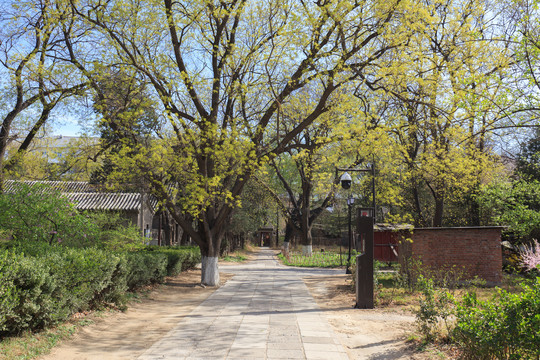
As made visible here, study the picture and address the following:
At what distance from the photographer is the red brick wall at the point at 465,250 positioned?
12.8 meters

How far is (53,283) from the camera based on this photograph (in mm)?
6230

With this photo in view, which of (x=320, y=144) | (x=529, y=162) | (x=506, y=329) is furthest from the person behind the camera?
(x=529, y=162)

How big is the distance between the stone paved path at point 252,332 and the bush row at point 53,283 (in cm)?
167

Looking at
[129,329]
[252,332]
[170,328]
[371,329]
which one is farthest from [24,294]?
[371,329]

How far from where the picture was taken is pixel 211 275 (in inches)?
582

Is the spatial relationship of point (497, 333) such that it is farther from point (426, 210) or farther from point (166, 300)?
point (426, 210)

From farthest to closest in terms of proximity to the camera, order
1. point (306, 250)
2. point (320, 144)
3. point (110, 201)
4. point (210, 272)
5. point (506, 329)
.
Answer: point (110, 201) → point (306, 250) → point (210, 272) → point (320, 144) → point (506, 329)

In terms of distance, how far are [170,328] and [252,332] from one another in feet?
5.49

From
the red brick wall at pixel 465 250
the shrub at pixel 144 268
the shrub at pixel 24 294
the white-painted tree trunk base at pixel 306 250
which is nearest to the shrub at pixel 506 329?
the shrub at pixel 24 294

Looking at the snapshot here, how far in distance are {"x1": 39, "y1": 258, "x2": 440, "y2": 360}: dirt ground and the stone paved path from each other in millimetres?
283

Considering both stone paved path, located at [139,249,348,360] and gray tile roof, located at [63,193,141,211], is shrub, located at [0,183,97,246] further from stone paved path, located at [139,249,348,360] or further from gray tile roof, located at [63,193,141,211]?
gray tile roof, located at [63,193,141,211]

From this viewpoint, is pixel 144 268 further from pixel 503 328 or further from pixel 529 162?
pixel 529 162

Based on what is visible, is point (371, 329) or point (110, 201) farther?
point (110, 201)

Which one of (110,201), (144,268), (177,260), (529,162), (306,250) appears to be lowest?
(306,250)
